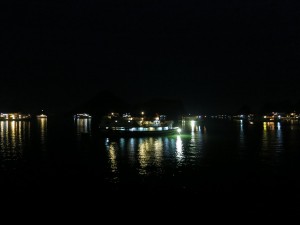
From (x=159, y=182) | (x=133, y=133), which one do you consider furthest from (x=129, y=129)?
(x=159, y=182)

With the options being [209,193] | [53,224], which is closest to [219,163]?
[209,193]

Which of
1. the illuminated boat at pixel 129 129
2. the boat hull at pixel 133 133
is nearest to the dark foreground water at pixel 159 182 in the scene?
the boat hull at pixel 133 133

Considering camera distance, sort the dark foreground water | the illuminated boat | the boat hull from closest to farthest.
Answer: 1. the dark foreground water
2. the boat hull
3. the illuminated boat

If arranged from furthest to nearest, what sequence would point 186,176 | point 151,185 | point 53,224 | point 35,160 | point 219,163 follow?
point 35,160
point 219,163
point 186,176
point 151,185
point 53,224

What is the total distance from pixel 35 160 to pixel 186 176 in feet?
56.8

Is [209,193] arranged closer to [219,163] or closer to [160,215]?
[160,215]

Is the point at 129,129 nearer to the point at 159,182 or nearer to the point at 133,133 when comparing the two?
the point at 133,133

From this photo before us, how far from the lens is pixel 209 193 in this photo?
23.9 metres

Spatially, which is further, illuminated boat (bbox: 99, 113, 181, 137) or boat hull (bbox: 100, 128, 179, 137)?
illuminated boat (bbox: 99, 113, 181, 137)

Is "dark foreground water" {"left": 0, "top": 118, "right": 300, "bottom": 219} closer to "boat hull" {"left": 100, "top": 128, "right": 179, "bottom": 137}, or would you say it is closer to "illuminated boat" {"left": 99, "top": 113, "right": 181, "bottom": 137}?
"boat hull" {"left": 100, "top": 128, "right": 179, "bottom": 137}

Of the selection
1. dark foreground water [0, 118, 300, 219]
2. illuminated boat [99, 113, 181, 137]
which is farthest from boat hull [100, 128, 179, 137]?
dark foreground water [0, 118, 300, 219]

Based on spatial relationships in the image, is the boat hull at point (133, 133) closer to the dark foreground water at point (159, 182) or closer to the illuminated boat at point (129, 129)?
the illuminated boat at point (129, 129)

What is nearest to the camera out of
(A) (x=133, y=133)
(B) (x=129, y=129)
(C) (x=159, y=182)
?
(C) (x=159, y=182)

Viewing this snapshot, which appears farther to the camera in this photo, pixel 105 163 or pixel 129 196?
pixel 105 163
